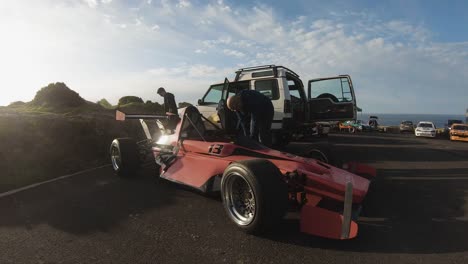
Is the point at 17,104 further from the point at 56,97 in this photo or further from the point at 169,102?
the point at 169,102

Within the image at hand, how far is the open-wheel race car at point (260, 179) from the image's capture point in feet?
10.1

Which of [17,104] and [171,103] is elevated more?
[17,104]

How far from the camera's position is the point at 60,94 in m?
16.4

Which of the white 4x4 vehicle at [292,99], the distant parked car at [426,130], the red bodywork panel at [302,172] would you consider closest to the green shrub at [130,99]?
the white 4x4 vehicle at [292,99]

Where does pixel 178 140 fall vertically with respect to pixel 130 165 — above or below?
above

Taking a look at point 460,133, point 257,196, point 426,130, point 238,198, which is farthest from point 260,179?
point 426,130

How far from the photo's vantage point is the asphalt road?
2.87 meters

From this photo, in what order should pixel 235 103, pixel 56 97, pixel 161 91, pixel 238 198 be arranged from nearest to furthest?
pixel 238 198
pixel 235 103
pixel 161 91
pixel 56 97

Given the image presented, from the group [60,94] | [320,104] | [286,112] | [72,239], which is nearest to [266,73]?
[286,112]

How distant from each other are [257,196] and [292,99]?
6231 millimetres

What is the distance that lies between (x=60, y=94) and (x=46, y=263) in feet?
52.6

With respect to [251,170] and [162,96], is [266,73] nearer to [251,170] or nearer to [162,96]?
[162,96]

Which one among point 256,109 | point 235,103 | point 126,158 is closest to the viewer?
point 235,103

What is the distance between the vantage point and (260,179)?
10.4ft
